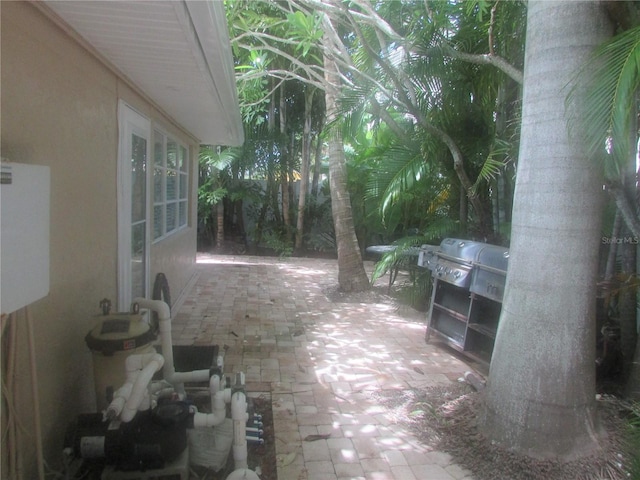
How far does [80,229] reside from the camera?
9.60ft

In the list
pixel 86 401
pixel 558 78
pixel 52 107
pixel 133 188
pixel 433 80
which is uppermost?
pixel 433 80

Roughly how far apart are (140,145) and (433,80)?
3.29 meters

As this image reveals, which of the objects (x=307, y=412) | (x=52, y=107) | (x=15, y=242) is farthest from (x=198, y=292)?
(x=15, y=242)

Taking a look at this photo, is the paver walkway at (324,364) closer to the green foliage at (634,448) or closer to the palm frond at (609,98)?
the green foliage at (634,448)

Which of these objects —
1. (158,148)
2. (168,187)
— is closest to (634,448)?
(158,148)

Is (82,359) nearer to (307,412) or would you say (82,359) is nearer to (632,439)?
(307,412)

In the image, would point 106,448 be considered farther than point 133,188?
No

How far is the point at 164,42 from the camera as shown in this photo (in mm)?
2789

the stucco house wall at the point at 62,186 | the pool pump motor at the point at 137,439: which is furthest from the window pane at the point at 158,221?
the pool pump motor at the point at 137,439

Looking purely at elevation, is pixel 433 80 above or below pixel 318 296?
above

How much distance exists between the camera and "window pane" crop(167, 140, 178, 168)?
6223 mm

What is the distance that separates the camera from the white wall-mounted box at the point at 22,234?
5.57 feet

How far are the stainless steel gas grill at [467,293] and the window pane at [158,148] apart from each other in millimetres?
3204

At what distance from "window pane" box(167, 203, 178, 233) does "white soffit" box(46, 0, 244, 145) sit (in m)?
2.00
